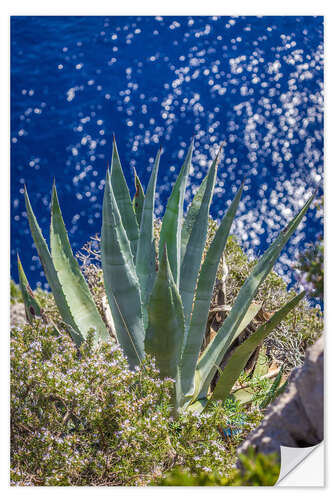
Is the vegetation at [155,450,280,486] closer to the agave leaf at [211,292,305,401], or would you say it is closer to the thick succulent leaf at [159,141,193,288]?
the agave leaf at [211,292,305,401]

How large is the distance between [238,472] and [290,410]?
0.78 feet

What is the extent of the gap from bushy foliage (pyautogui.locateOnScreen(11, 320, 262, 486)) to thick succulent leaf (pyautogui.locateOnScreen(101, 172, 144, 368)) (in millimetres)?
140

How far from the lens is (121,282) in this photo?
1.97 m

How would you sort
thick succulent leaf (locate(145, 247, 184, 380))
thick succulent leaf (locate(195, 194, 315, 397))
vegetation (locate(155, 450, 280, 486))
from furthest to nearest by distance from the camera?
thick succulent leaf (locate(195, 194, 315, 397)) < thick succulent leaf (locate(145, 247, 184, 380)) < vegetation (locate(155, 450, 280, 486))

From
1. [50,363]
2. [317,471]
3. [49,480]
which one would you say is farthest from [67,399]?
[317,471]

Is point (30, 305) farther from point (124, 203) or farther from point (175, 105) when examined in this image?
point (175, 105)

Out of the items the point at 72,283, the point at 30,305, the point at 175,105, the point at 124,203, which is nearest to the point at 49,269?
the point at 72,283

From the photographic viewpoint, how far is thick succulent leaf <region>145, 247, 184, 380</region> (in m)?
1.77

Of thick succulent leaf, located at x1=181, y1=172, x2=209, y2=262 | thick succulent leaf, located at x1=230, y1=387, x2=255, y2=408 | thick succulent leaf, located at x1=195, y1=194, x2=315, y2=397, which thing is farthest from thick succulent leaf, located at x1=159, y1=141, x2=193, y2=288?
thick succulent leaf, located at x1=230, y1=387, x2=255, y2=408

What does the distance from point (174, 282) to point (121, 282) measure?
19cm

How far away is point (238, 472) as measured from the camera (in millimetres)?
1587

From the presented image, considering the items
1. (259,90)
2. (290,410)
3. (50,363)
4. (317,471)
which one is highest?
(259,90)

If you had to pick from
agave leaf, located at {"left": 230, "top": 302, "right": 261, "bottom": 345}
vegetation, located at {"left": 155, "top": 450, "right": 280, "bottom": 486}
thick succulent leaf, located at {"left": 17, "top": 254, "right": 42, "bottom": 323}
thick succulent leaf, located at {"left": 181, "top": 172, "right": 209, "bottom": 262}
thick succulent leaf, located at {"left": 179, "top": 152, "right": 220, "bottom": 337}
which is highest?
thick succulent leaf, located at {"left": 181, "top": 172, "right": 209, "bottom": 262}
